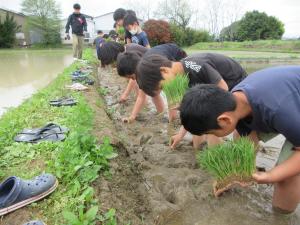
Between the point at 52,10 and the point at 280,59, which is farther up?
the point at 52,10

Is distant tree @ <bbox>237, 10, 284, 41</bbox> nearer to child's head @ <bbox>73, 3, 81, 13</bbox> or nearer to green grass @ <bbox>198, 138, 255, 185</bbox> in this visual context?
child's head @ <bbox>73, 3, 81, 13</bbox>

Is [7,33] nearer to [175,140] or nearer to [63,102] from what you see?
[63,102]

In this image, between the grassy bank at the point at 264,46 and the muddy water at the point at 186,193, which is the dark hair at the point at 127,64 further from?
the grassy bank at the point at 264,46

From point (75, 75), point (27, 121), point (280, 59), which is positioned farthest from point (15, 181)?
point (280, 59)

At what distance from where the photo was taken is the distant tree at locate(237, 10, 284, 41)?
1468 inches

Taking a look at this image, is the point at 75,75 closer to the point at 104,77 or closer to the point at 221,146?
the point at 104,77

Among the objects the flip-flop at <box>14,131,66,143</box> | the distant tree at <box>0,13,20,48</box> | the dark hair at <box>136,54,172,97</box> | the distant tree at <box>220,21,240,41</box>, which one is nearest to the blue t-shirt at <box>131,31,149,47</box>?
the dark hair at <box>136,54,172,97</box>

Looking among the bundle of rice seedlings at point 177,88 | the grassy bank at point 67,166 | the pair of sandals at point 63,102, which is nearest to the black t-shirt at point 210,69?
the bundle of rice seedlings at point 177,88

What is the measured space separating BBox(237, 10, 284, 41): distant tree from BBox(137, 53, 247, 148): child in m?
36.7

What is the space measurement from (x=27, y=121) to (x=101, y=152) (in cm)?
168

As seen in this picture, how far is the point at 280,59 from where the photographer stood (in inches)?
595

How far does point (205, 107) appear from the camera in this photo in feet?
6.33

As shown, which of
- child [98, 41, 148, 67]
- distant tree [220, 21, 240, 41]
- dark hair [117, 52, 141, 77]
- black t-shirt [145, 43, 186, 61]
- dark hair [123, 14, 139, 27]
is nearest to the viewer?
dark hair [117, 52, 141, 77]

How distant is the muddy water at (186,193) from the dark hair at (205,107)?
75cm
